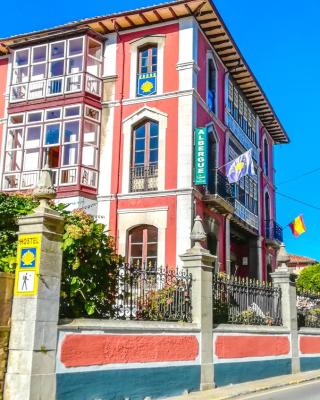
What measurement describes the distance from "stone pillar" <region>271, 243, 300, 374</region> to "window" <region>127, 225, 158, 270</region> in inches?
186

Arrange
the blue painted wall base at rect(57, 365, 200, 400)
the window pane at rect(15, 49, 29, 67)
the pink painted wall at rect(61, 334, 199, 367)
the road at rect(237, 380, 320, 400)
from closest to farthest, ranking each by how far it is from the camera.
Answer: the blue painted wall base at rect(57, 365, 200, 400)
the pink painted wall at rect(61, 334, 199, 367)
the road at rect(237, 380, 320, 400)
the window pane at rect(15, 49, 29, 67)

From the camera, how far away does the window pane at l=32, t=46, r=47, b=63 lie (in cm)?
2114

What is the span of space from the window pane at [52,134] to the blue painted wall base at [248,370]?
11101mm

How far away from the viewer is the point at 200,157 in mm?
19094

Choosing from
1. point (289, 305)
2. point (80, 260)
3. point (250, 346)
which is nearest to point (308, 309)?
point (289, 305)

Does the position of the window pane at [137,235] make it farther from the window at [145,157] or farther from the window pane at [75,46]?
the window pane at [75,46]

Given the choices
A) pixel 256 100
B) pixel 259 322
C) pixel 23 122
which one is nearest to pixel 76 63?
pixel 23 122

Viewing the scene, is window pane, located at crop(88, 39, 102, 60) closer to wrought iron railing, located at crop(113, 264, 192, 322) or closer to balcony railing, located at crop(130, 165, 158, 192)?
balcony railing, located at crop(130, 165, 158, 192)

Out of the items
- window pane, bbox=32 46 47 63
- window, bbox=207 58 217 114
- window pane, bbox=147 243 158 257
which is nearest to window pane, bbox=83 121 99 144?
window pane, bbox=32 46 47 63

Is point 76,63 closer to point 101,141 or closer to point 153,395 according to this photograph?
point 101,141

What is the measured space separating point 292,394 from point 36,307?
6.25 meters

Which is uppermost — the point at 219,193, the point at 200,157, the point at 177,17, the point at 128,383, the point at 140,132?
the point at 177,17

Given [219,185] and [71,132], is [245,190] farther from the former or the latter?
[71,132]

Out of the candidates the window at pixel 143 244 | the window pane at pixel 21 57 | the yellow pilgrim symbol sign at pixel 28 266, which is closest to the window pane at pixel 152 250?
the window at pixel 143 244
